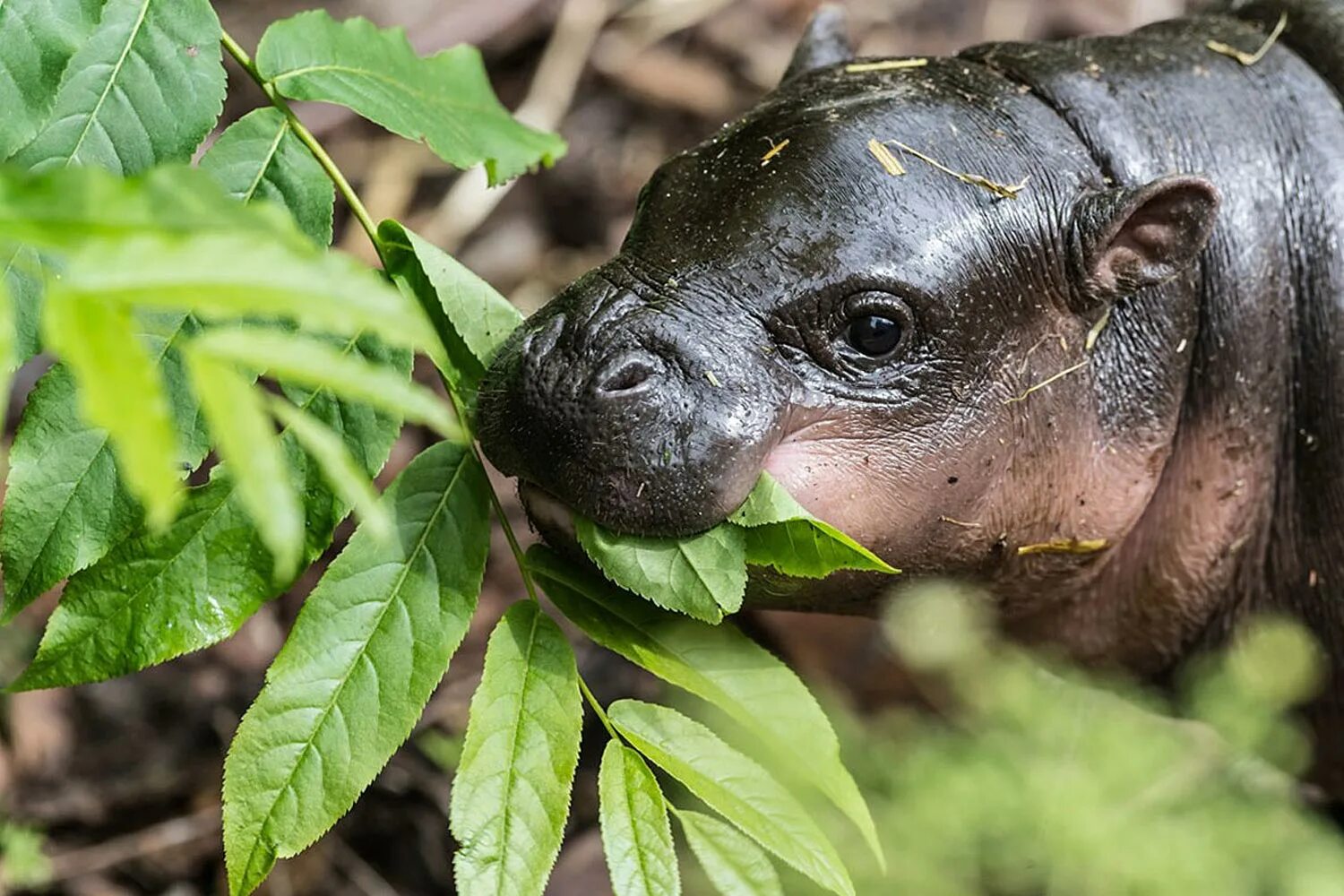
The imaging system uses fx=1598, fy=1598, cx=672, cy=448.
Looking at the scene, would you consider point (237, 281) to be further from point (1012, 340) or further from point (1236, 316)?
point (1236, 316)

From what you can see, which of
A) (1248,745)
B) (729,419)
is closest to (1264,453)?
(1248,745)

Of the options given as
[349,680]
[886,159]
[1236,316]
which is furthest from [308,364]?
[1236,316]

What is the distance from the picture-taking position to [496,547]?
4801mm

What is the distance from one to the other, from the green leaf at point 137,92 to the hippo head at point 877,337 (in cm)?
54

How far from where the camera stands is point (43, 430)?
6.59 ft

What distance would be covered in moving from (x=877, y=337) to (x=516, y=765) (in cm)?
84

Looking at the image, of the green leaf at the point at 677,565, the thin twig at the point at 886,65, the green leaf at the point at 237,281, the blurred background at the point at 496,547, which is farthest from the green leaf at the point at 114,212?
Answer: the blurred background at the point at 496,547

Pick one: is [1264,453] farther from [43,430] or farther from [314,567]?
[314,567]

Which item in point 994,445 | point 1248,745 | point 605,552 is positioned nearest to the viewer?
point 605,552

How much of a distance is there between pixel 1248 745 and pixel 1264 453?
99 cm

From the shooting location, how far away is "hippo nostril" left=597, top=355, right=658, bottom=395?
214 cm

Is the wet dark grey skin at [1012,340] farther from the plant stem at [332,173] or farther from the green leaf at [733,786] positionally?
the green leaf at [733,786]

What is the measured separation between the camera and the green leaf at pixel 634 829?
199cm

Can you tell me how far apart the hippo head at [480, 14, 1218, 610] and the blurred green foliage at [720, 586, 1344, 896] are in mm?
856
